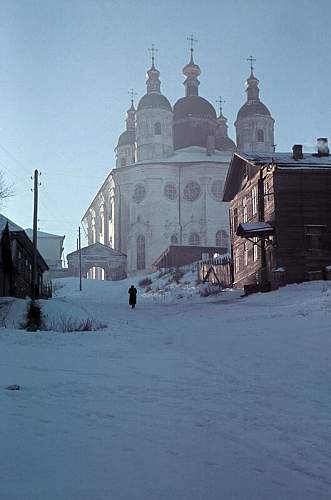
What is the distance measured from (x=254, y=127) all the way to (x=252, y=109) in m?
2.50

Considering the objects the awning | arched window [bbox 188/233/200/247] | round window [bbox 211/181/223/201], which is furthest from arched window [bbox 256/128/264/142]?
the awning

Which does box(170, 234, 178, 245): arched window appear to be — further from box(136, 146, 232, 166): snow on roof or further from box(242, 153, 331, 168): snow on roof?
box(242, 153, 331, 168): snow on roof

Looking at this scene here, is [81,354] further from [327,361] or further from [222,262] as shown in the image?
[222,262]

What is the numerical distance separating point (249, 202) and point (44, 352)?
25.3 meters

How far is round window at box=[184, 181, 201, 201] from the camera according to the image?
225 ft

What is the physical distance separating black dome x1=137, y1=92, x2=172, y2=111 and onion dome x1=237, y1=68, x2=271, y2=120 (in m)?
9.74

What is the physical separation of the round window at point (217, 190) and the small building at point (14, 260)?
3184 cm

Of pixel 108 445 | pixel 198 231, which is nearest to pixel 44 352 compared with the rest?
pixel 108 445

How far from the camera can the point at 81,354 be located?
11.3 metres

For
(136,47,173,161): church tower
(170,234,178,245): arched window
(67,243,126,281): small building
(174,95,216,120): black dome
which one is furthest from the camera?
(174,95,216,120): black dome

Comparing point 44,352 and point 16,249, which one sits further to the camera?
point 16,249

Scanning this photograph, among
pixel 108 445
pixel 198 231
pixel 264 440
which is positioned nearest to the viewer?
pixel 108 445

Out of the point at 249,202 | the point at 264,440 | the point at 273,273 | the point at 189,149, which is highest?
the point at 189,149

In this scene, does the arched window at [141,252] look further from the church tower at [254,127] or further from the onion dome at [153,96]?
the church tower at [254,127]
